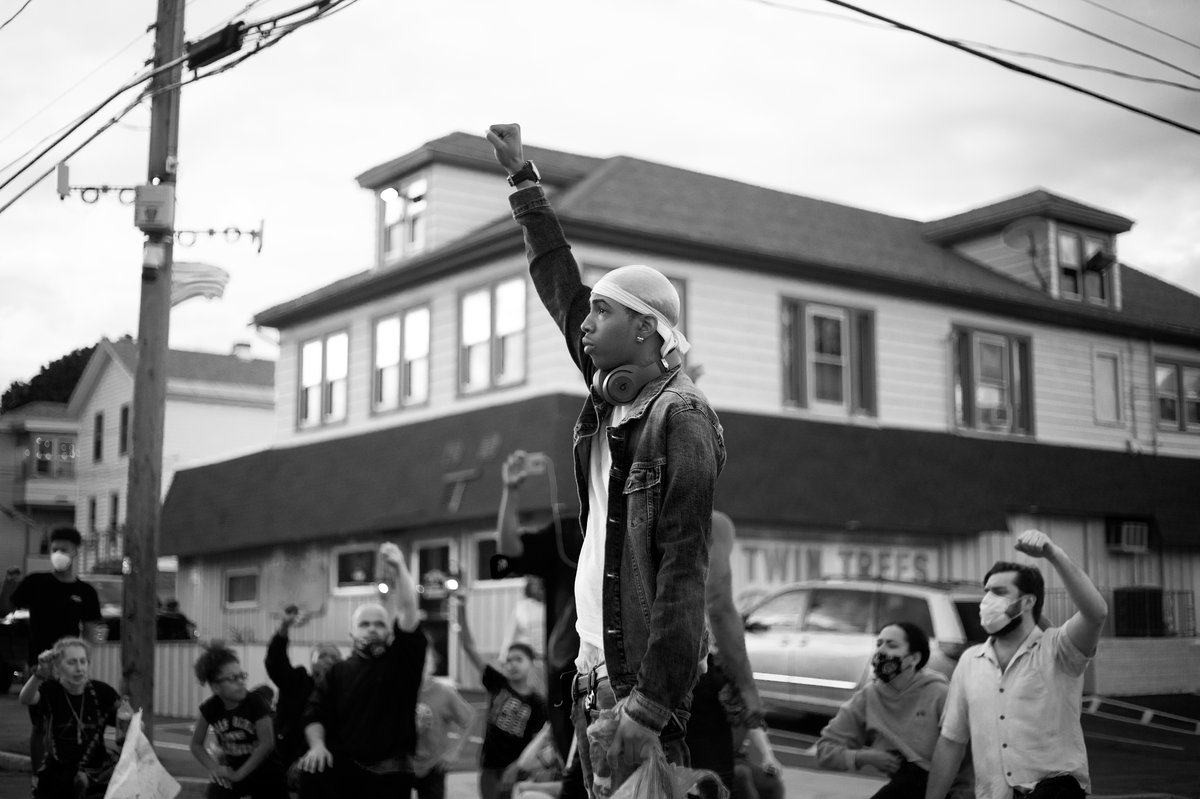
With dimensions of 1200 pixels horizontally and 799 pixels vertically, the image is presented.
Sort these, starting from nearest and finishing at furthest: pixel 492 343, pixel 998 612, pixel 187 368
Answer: pixel 998 612 → pixel 492 343 → pixel 187 368

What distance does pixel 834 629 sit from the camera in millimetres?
17562

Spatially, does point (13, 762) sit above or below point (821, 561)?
below

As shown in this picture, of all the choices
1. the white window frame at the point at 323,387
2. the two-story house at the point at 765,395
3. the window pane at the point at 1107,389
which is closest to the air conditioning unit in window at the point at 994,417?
the two-story house at the point at 765,395

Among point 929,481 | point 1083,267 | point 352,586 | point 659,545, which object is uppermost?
point 1083,267

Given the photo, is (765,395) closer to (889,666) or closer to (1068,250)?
(1068,250)

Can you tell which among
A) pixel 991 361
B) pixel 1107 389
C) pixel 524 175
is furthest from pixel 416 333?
pixel 524 175

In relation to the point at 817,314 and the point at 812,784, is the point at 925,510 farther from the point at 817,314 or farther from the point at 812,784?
the point at 812,784

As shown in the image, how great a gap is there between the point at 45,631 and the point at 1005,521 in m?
19.8

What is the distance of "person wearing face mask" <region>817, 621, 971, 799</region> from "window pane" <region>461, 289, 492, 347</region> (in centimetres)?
1714

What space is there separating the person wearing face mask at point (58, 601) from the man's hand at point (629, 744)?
27.7ft

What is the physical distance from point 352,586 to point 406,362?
4.05m

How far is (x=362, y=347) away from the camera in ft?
90.5

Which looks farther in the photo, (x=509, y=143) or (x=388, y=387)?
(x=388, y=387)

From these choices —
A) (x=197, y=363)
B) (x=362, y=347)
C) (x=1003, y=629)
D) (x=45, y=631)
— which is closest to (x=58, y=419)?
(x=197, y=363)
